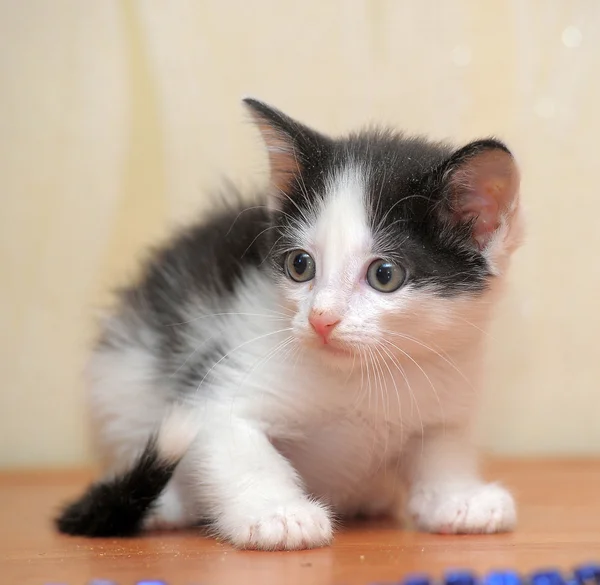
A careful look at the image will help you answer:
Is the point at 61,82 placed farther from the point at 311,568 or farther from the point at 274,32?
the point at 311,568

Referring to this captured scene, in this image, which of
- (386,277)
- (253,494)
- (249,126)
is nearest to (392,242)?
(386,277)

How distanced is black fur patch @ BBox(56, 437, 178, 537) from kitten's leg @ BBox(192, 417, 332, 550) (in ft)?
0.28

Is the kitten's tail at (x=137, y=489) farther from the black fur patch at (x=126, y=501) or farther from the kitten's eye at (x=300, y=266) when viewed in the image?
the kitten's eye at (x=300, y=266)

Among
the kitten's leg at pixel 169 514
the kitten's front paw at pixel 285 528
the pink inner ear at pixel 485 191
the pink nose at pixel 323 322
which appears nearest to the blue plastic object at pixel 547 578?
the kitten's front paw at pixel 285 528

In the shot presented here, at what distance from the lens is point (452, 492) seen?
165 centimetres

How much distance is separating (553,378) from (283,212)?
3.76 ft

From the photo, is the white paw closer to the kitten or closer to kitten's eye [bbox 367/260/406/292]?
the kitten

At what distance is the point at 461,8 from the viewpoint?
237 cm

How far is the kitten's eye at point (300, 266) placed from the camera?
5.24 ft

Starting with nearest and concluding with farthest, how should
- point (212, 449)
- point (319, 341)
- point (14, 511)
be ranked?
point (319, 341) < point (212, 449) < point (14, 511)

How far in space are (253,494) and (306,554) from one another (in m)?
0.17

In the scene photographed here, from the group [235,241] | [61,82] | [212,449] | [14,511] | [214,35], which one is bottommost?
[14,511]

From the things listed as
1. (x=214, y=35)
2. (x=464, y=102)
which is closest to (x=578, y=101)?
(x=464, y=102)

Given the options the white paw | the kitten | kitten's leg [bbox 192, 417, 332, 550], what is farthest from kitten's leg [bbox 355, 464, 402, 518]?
kitten's leg [bbox 192, 417, 332, 550]
